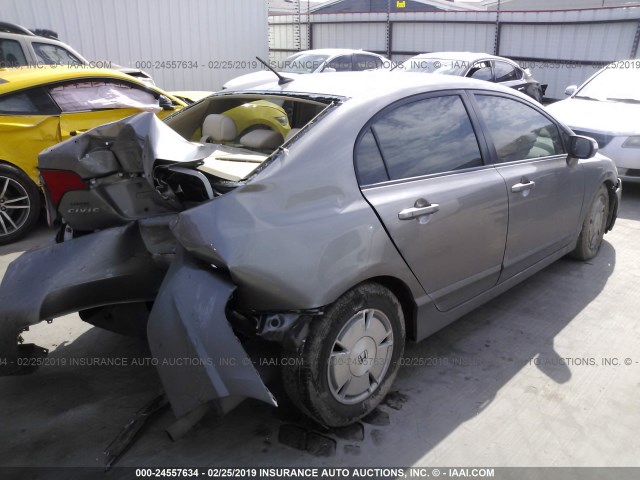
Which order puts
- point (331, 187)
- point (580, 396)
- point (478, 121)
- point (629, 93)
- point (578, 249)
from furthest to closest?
point (629, 93) < point (578, 249) < point (478, 121) < point (580, 396) < point (331, 187)

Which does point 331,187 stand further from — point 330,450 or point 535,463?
point 535,463

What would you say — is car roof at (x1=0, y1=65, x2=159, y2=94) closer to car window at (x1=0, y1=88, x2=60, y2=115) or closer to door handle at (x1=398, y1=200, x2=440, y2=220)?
car window at (x1=0, y1=88, x2=60, y2=115)

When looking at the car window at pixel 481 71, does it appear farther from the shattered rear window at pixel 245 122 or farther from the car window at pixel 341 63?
the shattered rear window at pixel 245 122

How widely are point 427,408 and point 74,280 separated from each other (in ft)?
6.21

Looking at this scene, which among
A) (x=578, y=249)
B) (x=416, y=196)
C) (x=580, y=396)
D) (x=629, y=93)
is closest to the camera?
(x=416, y=196)

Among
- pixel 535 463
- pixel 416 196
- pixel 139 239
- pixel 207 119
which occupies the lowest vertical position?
pixel 535 463

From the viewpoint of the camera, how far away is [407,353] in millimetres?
3281

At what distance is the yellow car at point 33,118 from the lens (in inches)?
202

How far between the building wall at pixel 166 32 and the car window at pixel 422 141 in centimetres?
1008

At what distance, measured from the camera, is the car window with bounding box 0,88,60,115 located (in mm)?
5141

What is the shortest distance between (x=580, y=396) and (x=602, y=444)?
15.3 inches

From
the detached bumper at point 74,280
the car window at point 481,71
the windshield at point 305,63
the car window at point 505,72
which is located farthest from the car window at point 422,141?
the windshield at point 305,63

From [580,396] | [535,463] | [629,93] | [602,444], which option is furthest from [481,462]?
[629,93]

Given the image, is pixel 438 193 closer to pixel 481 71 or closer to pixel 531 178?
pixel 531 178
